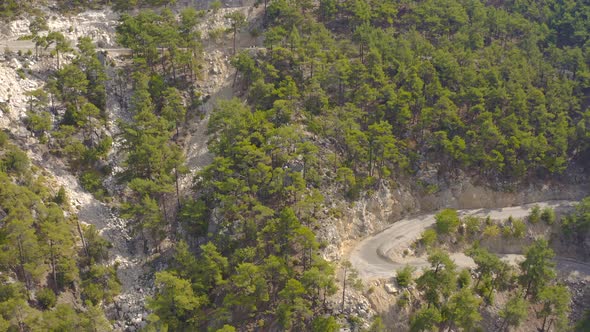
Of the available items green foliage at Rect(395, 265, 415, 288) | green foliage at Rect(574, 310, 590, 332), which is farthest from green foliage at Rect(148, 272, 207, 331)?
green foliage at Rect(574, 310, 590, 332)

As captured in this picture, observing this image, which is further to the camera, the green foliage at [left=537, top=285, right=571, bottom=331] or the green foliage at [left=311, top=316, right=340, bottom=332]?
the green foliage at [left=537, top=285, right=571, bottom=331]

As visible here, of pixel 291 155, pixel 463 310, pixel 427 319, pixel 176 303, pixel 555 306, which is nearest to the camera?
pixel 176 303


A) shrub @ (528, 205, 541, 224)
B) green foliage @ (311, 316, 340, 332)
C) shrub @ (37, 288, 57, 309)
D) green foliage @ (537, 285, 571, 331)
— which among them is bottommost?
green foliage @ (537, 285, 571, 331)

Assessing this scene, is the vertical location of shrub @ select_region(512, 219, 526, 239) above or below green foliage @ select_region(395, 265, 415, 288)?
below

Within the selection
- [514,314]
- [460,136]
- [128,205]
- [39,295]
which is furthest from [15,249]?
[460,136]

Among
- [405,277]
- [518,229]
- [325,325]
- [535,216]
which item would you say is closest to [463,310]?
[405,277]

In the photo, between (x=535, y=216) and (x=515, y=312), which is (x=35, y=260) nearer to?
(x=515, y=312)

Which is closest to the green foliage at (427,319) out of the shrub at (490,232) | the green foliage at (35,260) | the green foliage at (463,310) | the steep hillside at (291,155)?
the steep hillside at (291,155)

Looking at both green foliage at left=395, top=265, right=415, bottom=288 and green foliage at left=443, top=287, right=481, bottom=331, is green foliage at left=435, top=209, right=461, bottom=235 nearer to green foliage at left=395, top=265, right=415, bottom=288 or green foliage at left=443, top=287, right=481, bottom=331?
→ green foliage at left=395, top=265, right=415, bottom=288

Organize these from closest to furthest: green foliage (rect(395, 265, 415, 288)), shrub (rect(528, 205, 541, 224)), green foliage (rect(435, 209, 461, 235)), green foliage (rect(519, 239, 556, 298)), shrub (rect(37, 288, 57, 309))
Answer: shrub (rect(37, 288, 57, 309)) < green foliage (rect(395, 265, 415, 288)) < green foliage (rect(519, 239, 556, 298)) < green foliage (rect(435, 209, 461, 235)) < shrub (rect(528, 205, 541, 224))

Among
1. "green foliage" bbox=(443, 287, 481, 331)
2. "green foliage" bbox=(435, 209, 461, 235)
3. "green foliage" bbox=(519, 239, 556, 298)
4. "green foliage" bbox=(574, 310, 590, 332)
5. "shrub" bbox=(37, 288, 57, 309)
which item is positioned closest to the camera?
"shrub" bbox=(37, 288, 57, 309)

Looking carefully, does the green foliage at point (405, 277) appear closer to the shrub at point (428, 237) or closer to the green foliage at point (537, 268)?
the shrub at point (428, 237)
